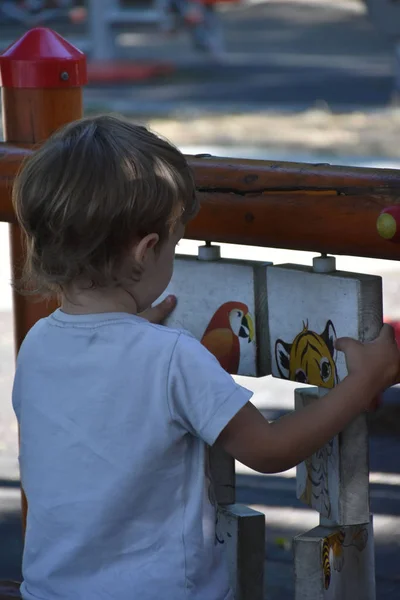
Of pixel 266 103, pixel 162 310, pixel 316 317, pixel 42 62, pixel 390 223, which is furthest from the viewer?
pixel 266 103

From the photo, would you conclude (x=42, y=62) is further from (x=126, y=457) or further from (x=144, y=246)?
(x=126, y=457)

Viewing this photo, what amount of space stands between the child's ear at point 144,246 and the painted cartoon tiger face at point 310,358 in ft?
0.99

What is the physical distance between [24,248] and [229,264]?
61cm

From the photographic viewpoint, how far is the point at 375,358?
167cm

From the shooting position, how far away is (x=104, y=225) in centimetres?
Answer: 155

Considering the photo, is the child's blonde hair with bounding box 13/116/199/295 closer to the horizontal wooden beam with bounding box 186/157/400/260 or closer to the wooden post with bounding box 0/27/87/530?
the horizontal wooden beam with bounding box 186/157/400/260

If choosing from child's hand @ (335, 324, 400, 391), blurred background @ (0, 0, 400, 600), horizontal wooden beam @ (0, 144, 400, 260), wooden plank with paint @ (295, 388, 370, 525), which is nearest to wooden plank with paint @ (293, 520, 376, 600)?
wooden plank with paint @ (295, 388, 370, 525)

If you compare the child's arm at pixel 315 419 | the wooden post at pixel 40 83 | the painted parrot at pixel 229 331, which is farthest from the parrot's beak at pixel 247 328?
the wooden post at pixel 40 83

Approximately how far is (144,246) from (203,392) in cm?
20

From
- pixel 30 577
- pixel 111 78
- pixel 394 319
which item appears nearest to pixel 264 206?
pixel 30 577

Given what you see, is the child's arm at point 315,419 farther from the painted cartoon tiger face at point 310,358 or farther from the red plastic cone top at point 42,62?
the red plastic cone top at point 42,62

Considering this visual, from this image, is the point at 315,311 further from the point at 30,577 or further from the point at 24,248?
the point at 24,248

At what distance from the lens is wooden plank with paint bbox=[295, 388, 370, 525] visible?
1.75m

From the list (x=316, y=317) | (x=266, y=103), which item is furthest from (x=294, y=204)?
(x=266, y=103)
